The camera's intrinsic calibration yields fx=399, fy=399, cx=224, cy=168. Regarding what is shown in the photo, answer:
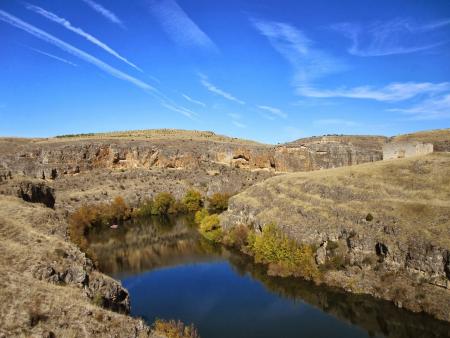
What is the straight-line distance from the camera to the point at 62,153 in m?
108

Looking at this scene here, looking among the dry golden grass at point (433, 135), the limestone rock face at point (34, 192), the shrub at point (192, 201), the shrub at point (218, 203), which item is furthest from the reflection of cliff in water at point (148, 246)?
the dry golden grass at point (433, 135)

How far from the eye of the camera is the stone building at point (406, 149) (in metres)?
64.6

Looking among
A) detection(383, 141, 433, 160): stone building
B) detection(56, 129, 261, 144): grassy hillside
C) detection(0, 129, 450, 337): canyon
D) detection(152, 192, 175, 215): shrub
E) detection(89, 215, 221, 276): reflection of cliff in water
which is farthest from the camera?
detection(56, 129, 261, 144): grassy hillside

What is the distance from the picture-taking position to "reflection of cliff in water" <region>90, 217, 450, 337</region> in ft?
118

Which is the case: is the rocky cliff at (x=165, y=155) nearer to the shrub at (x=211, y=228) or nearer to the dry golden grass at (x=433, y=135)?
the dry golden grass at (x=433, y=135)

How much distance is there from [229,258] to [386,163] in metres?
28.0

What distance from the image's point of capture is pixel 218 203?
93188mm

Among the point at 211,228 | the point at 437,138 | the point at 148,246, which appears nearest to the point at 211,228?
the point at 211,228

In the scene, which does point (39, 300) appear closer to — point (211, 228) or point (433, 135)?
point (211, 228)

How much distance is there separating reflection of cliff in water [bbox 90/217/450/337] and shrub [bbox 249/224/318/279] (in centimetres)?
131

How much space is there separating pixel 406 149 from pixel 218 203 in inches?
1677

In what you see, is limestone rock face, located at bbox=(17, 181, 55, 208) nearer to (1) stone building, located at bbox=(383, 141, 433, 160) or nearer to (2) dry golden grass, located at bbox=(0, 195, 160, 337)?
(2) dry golden grass, located at bbox=(0, 195, 160, 337)

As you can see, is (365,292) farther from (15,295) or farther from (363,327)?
(15,295)

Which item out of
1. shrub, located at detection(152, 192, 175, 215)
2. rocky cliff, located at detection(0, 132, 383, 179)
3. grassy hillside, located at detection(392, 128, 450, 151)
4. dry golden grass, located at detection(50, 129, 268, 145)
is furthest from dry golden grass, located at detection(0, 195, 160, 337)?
dry golden grass, located at detection(50, 129, 268, 145)
